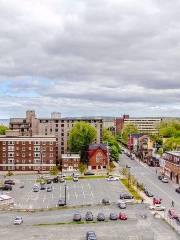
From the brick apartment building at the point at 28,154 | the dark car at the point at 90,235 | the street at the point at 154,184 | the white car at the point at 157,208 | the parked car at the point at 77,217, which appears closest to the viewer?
the dark car at the point at 90,235

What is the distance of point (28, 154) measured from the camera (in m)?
120

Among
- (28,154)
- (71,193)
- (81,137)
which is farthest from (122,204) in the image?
(81,137)

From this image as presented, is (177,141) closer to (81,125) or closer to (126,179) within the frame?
(81,125)

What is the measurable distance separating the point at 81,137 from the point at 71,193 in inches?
1810

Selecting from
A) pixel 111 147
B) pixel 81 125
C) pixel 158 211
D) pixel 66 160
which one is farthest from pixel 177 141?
pixel 158 211

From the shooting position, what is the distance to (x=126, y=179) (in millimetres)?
102000

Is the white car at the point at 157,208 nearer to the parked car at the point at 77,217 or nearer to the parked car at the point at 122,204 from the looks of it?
the parked car at the point at 122,204

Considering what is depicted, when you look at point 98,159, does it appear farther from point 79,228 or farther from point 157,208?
point 79,228

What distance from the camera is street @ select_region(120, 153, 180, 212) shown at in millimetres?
77312

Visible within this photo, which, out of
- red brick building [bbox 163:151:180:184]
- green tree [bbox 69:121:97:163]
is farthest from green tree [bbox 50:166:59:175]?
red brick building [bbox 163:151:180:184]

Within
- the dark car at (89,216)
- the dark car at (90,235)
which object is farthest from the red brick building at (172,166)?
the dark car at (90,235)

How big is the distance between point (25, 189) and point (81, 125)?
43.1 m

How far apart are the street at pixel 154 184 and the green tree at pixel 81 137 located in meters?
11.6

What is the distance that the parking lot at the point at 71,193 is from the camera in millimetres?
75688
